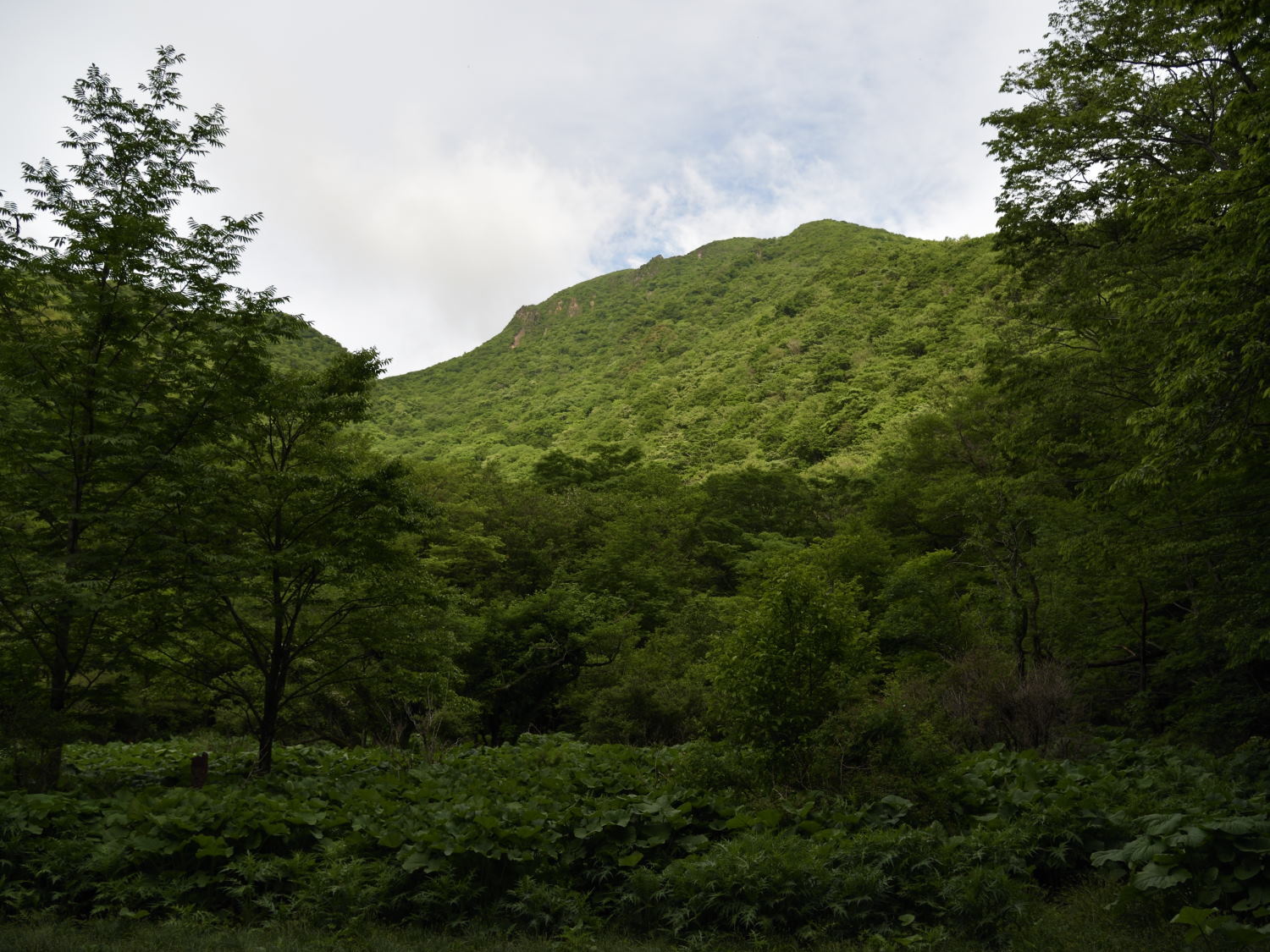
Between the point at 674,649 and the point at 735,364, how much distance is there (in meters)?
49.3

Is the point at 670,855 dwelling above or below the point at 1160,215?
below

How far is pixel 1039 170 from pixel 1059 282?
2.25 meters

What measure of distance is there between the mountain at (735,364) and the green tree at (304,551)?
3311 centimetres

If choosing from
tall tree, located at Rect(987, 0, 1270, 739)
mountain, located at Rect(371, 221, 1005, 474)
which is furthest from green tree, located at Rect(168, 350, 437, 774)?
mountain, located at Rect(371, 221, 1005, 474)

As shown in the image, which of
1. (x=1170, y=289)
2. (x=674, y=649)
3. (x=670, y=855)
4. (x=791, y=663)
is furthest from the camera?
(x=674, y=649)

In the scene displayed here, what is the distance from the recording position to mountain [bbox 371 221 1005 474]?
163 ft

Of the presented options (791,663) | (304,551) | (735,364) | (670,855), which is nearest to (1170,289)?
(791,663)

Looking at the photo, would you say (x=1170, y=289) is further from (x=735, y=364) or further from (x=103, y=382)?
(x=735, y=364)

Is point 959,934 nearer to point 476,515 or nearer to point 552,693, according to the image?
point 552,693

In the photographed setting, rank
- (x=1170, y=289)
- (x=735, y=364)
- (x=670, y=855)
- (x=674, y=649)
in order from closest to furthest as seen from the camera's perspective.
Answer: (x=670, y=855)
(x=1170, y=289)
(x=674, y=649)
(x=735, y=364)

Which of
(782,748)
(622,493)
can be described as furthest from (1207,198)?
(622,493)

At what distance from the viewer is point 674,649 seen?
734 inches

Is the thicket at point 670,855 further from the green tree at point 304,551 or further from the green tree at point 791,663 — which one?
the green tree at point 304,551

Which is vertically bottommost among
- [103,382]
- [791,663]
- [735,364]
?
[791,663]
